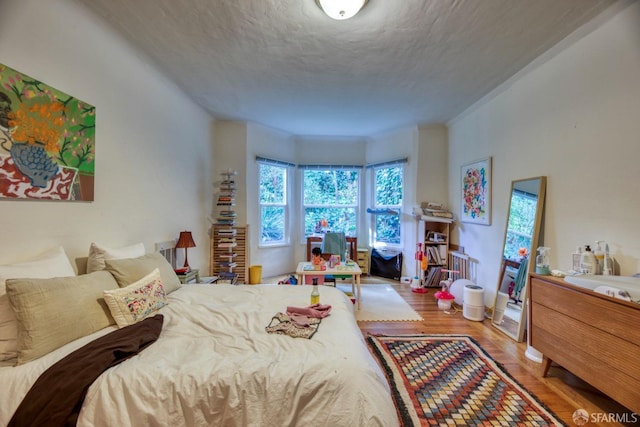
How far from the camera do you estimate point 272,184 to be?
15.6ft

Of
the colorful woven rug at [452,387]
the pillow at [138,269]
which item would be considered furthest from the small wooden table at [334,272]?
the pillow at [138,269]

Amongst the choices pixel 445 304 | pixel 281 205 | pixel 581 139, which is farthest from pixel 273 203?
pixel 581 139

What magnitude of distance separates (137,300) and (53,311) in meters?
0.40

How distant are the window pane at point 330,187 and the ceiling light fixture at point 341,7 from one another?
3.37 m

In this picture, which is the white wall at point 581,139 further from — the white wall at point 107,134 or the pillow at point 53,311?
the white wall at point 107,134

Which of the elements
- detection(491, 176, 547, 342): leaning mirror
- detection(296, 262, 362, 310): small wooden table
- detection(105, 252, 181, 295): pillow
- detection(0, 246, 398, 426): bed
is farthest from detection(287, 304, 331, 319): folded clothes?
detection(491, 176, 547, 342): leaning mirror

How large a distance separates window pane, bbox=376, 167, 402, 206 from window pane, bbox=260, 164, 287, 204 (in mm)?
1841

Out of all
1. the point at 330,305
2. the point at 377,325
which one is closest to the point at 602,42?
the point at 330,305

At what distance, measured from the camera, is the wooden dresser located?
4.44ft

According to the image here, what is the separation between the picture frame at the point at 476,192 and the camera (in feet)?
10.6

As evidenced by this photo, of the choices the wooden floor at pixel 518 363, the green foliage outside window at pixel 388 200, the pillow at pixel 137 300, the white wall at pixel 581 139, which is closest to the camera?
the pillow at pixel 137 300

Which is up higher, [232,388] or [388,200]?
[388,200]

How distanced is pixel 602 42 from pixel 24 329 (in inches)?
154

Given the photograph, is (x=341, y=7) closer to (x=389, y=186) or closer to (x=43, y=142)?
(x=43, y=142)
